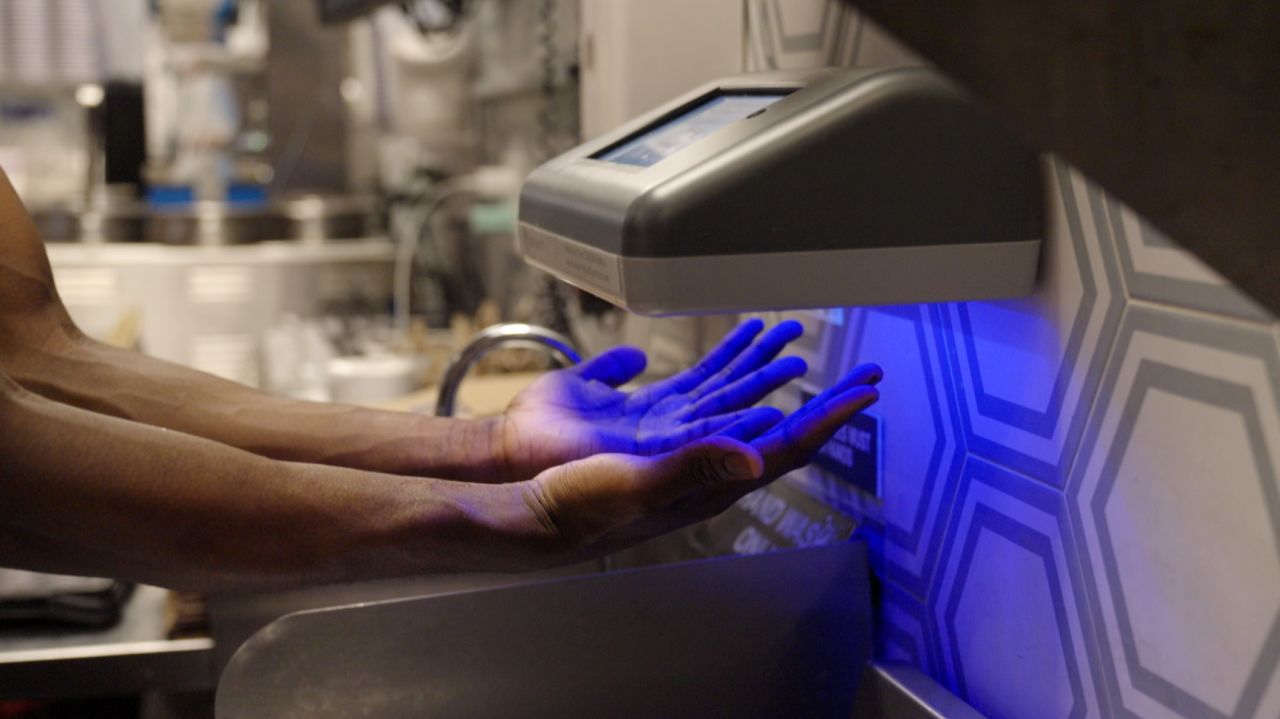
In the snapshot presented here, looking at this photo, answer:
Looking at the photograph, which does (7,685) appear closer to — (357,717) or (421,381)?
(357,717)

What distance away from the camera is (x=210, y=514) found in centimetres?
81

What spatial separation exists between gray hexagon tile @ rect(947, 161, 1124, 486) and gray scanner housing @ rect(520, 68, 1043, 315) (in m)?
0.02

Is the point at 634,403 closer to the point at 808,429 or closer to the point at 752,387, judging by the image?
the point at 752,387

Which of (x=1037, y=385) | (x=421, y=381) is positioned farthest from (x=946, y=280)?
(x=421, y=381)

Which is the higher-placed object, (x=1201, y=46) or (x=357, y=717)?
(x=1201, y=46)

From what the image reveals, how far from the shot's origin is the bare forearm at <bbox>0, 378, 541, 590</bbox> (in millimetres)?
783

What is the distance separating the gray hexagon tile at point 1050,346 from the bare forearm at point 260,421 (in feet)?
1.40

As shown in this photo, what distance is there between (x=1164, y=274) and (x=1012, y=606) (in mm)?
291

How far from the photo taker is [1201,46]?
345mm

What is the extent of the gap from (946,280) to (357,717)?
1.72ft

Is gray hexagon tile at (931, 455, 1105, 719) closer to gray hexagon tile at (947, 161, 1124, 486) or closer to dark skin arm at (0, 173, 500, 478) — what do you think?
gray hexagon tile at (947, 161, 1124, 486)

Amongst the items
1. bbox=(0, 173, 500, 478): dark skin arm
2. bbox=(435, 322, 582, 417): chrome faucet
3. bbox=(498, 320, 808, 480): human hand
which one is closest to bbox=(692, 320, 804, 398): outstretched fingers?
bbox=(498, 320, 808, 480): human hand

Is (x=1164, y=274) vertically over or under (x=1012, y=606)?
over

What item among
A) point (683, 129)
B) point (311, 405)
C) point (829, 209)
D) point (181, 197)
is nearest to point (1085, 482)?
point (829, 209)
